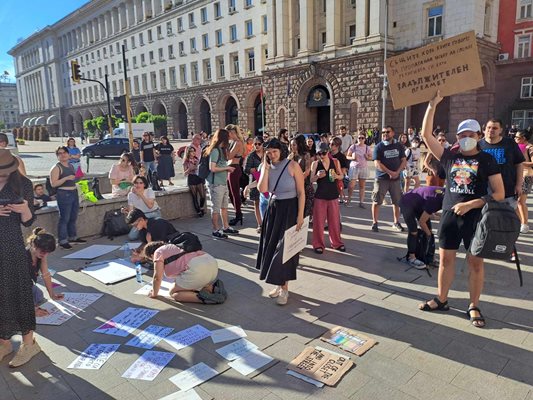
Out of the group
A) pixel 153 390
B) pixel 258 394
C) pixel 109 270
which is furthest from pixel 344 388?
Answer: pixel 109 270

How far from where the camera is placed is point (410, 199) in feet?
18.1

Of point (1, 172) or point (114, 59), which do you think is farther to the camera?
point (114, 59)

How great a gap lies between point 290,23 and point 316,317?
3243cm

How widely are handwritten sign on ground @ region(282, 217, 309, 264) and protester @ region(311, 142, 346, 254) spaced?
1709 mm

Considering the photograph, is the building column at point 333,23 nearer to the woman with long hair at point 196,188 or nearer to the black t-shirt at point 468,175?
the woman with long hair at point 196,188

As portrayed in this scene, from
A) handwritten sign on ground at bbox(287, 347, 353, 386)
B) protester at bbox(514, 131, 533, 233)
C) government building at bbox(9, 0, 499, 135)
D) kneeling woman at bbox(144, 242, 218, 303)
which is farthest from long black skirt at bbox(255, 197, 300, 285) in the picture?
government building at bbox(9, 0, 499, 135)

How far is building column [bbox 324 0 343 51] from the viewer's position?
29.0 m

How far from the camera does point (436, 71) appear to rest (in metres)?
3.95

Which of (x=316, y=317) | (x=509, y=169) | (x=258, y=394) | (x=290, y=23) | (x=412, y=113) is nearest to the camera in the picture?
(x=258, y=394)

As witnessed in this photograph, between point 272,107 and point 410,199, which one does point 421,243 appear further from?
point 272,107

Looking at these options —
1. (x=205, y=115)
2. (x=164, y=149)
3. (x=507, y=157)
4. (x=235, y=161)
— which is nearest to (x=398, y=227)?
(x=507, y=157)

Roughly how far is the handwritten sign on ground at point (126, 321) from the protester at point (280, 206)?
4.56 ft

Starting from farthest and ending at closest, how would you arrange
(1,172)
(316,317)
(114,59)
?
(114,59) < (316,317) < (1,172)

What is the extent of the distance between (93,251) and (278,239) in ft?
12.3
